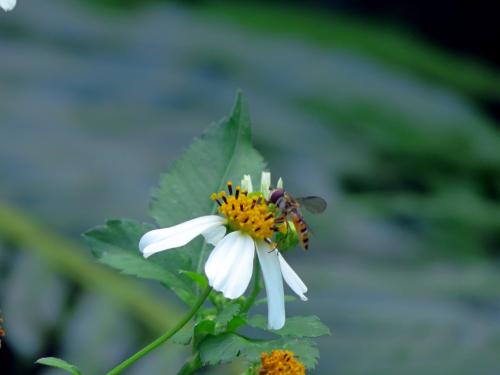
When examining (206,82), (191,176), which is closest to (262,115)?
(206,82)

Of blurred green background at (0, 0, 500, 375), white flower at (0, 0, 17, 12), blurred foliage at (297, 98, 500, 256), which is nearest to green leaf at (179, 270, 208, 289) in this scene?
white flower at (0, 0, 17, 12)

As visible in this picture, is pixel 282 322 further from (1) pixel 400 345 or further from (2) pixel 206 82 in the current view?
(2) pixel 206 82

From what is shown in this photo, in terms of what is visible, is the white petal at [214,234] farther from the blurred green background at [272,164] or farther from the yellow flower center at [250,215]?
the blurred green background at [272,164]

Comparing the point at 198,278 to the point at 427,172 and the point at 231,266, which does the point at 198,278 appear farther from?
the point at 427,172

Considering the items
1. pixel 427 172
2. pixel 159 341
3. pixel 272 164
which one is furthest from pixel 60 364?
pixel 427 172

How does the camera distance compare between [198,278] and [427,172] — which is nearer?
[198,278]

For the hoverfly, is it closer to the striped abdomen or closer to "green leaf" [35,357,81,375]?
the striped abdomen
